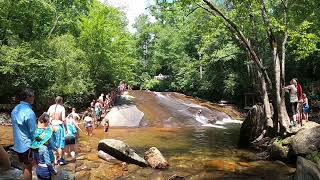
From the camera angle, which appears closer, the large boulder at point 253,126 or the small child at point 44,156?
the small child at point 44,156

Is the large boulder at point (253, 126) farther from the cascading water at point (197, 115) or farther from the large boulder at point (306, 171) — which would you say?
the large boulder at point (306, 171)

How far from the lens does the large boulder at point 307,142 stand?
11625mm

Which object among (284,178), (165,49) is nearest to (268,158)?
(284,178)

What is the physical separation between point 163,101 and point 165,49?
79.7 ft

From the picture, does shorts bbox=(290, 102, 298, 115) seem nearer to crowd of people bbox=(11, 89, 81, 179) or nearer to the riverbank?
the riverbank

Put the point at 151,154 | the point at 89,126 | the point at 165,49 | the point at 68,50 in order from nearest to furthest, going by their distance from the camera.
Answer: the point at 151,154
the point at 89,126
the point at 68,50
the point at 165,49

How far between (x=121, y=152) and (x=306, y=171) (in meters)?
7.02

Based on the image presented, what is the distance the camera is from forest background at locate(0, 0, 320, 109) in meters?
17.8

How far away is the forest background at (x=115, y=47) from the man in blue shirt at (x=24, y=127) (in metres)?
10.4

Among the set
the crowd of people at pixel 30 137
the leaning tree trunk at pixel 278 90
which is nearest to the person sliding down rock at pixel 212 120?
the leaning tree trunk at pixel 278 90

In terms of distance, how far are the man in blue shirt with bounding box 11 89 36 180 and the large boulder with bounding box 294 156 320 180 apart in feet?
17.2

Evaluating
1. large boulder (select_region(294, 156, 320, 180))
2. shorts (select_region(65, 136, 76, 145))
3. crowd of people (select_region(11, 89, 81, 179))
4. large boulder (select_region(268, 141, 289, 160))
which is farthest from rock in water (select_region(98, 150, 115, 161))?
large boulder (select_region(294, 156, 320, 180))

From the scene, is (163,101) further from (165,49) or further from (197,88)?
(165,49)

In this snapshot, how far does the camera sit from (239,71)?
37.9 meters
